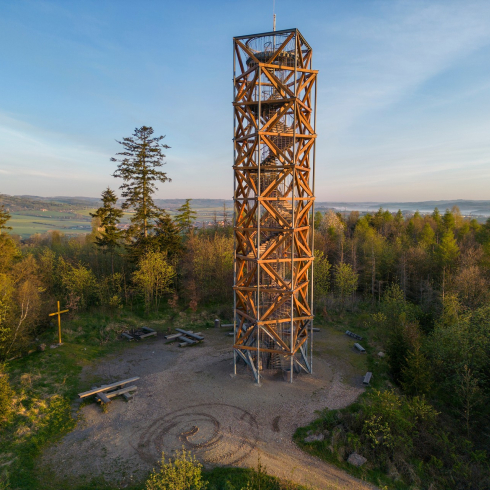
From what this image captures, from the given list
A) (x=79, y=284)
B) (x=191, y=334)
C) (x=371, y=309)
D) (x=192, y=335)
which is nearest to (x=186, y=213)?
(x=79, y=284)

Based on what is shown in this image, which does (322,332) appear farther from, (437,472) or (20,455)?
(20,455)

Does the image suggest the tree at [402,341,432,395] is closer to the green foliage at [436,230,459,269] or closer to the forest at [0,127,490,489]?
the forest at [0,127,490,489]

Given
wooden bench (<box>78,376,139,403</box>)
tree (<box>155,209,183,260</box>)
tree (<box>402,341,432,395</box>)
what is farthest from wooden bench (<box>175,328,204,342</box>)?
tree (<box>402,341,432,395</box>)

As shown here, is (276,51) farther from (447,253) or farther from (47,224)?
(47,224)

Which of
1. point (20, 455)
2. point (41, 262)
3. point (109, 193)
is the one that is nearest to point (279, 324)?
point (20, 455)

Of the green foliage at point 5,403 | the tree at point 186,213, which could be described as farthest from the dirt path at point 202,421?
the tree at point 186,213
